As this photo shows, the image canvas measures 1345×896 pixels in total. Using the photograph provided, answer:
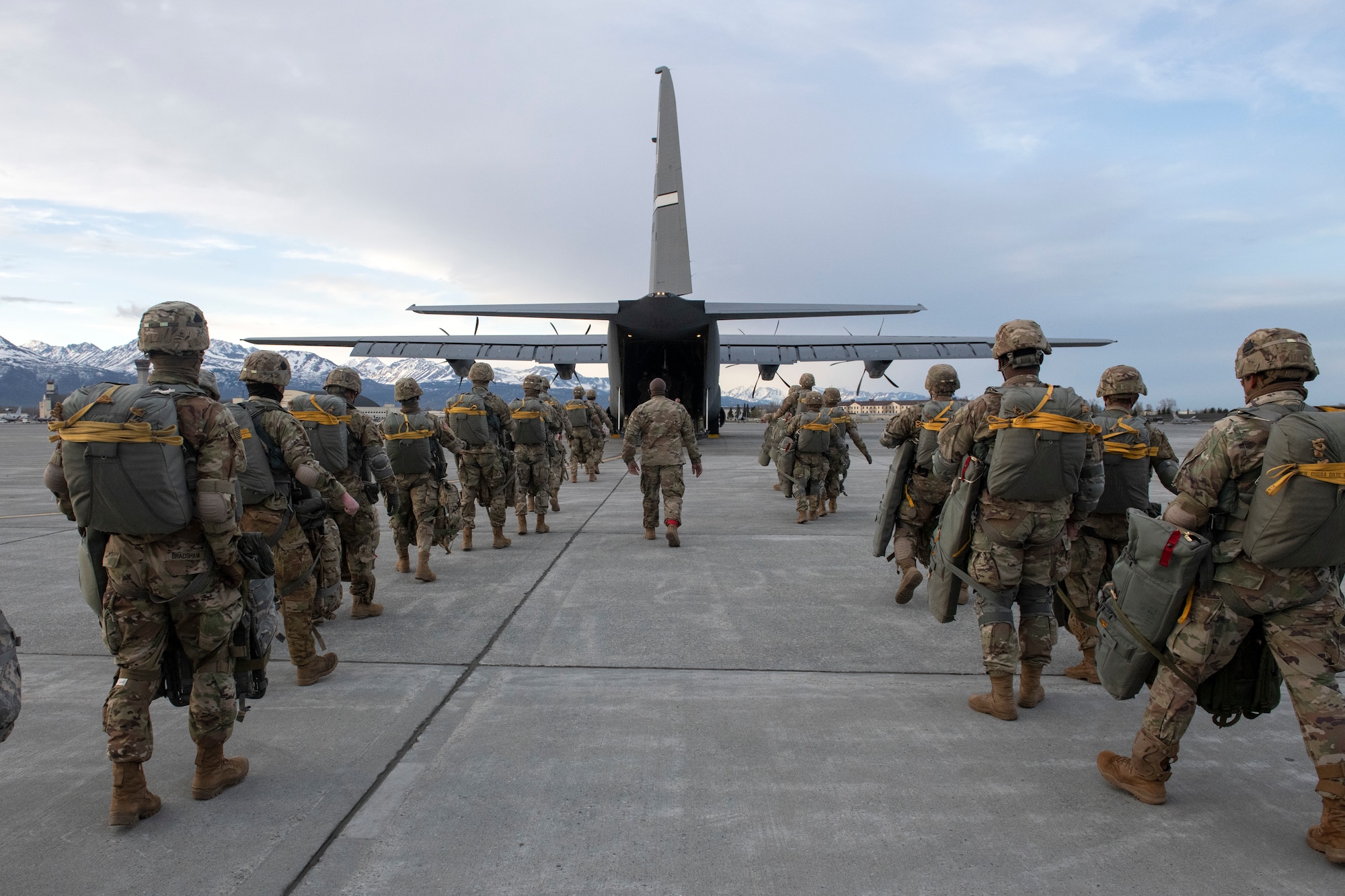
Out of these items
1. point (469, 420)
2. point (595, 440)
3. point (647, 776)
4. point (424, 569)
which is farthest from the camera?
point (595, 440)

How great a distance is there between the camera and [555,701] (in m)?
3.70

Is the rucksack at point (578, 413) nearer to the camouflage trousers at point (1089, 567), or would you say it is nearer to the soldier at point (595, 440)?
the soldier at point (595, 440)

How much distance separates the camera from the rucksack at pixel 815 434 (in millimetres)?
8961

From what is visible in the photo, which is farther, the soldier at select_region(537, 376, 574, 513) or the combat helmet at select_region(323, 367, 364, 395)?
the soldier at select_region(537, 376, 574, 513)

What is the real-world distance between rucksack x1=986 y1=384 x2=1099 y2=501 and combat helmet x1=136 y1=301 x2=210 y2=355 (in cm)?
359

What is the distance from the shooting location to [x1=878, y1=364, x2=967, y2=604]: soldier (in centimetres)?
523

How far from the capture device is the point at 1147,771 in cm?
276

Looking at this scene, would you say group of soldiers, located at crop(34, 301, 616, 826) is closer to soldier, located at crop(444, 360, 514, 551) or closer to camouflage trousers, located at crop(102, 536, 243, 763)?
camouflage trousers, located at crop(102, 536, 243, 763)

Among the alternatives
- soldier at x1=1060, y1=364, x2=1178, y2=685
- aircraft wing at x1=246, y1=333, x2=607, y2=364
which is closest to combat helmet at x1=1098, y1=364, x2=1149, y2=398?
soldier at x1=1060, y1=364, x2=1178, y2=685

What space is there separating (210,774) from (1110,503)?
4794mm

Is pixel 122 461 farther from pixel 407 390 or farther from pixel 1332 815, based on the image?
pixel 1332 815

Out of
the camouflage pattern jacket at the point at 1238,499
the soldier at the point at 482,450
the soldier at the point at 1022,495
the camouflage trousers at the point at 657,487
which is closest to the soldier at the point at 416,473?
the soldier at the point at 482,450

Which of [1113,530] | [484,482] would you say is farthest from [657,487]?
[1113,530]

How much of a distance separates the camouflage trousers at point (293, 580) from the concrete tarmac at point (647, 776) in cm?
26
